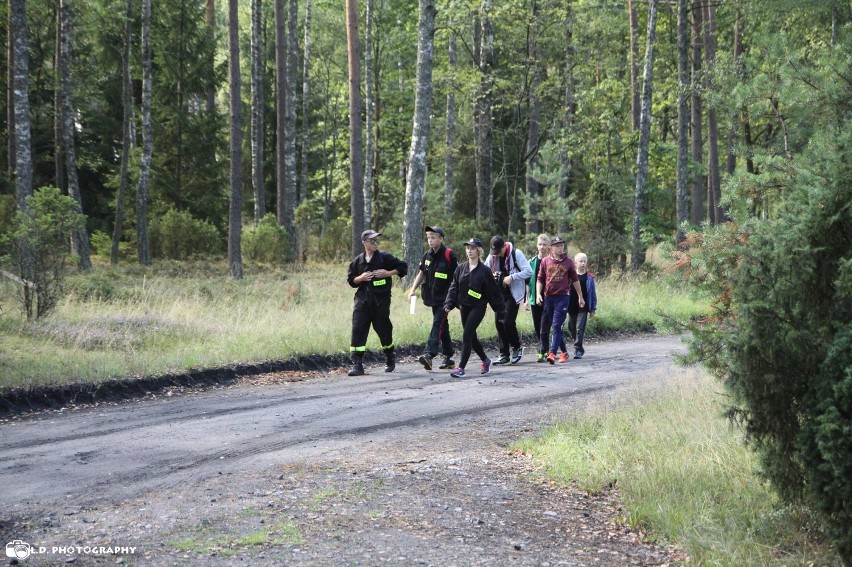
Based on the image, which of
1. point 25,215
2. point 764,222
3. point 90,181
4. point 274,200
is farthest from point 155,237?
point 764,222

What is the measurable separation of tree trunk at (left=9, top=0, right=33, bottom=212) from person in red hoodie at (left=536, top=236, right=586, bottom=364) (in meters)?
11.3

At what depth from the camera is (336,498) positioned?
6.64m

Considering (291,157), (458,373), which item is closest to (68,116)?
(291,157)

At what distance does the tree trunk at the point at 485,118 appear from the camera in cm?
2827

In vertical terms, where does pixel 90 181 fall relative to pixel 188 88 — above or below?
below

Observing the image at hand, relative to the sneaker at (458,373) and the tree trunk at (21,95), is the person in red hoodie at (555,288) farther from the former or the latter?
the tree trunk at (21,95)

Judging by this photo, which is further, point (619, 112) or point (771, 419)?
point (619, 112)

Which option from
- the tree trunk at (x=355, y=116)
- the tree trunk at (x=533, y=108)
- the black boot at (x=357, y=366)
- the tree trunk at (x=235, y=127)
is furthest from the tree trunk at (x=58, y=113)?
the black boot at (x=357, y=366)

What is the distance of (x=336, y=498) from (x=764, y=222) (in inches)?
145

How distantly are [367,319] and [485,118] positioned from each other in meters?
18.8

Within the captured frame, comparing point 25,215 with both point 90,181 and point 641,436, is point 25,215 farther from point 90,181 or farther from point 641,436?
point 90,181

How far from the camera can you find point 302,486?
22.9 ft

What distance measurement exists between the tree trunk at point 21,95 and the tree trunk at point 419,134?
883 centimetres

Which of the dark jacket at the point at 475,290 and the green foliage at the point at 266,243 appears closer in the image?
the dark jacket at the point at 475,290
